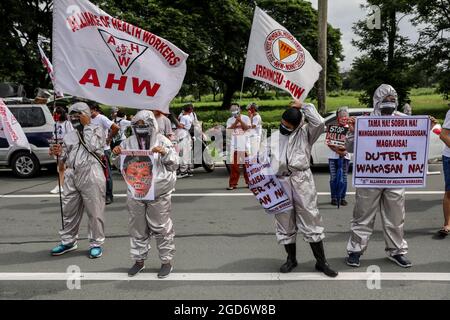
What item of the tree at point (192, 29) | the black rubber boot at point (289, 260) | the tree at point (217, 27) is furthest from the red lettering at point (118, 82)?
the tree at point (217, 27)

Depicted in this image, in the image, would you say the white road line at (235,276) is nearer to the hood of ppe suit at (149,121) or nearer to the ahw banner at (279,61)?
the hood of ppe suit at (149,121)

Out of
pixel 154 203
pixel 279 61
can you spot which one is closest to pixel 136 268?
pixel 154 203

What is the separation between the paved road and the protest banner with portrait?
0.89 meters

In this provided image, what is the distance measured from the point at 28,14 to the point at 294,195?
2121cm

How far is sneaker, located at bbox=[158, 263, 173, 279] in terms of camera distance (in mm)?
4965

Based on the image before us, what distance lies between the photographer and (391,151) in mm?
5168

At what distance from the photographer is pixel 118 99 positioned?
554cm

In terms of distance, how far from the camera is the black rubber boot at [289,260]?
5022 mm

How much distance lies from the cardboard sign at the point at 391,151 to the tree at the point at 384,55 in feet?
74.4

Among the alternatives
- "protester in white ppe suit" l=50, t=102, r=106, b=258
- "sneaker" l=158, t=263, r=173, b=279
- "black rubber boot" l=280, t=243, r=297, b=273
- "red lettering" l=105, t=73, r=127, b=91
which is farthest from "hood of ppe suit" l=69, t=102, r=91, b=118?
"black rubber boot" l=280, t=243, r=297, b=273

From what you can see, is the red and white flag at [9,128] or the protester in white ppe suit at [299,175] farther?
the red and white flag at [9,128]

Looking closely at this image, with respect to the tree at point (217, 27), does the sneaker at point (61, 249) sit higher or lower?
lower

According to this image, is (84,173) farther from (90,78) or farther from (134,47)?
(134,47)

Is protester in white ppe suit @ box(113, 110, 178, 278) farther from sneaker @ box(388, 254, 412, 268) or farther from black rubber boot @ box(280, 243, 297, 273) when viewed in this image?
sneaker @ box(388, 254, 412, 268)
